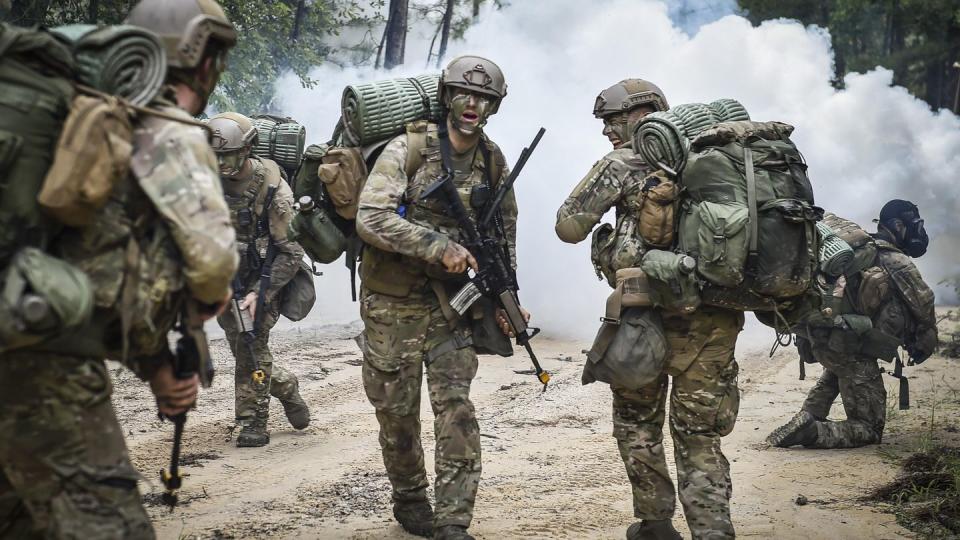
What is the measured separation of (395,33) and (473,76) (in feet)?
47.0

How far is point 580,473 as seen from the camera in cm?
701

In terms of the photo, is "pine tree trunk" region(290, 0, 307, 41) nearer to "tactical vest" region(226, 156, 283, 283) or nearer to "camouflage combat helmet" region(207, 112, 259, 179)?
"tactical vest" region(226, 156, 283, 283)

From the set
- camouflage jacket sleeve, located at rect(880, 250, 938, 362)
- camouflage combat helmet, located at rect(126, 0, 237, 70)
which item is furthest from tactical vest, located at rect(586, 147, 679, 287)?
camouflage jacket sleeve, located at rect(880, 250, 938, 362)

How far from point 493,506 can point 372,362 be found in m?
1.25

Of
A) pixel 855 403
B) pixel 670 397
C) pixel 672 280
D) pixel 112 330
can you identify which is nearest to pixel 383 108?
pixel 672 280

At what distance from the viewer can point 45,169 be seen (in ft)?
10.7

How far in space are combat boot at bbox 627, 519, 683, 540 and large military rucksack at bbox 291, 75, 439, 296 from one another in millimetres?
2138

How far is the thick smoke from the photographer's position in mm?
17562

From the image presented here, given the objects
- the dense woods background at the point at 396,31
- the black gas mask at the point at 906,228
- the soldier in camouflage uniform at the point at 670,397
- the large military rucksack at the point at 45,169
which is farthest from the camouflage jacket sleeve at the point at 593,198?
the dense woods background at the point at 396,31

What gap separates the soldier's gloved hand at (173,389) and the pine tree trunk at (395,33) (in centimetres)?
1602

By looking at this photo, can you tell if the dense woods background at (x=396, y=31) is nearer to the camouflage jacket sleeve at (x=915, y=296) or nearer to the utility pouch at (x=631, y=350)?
the utility pouch at (x=631, y=350)

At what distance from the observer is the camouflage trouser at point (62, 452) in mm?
3283

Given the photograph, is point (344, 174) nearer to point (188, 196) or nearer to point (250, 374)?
point (188, 196)

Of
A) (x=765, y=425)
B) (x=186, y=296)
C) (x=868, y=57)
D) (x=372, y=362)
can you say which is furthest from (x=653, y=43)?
(x=186, y=296)
